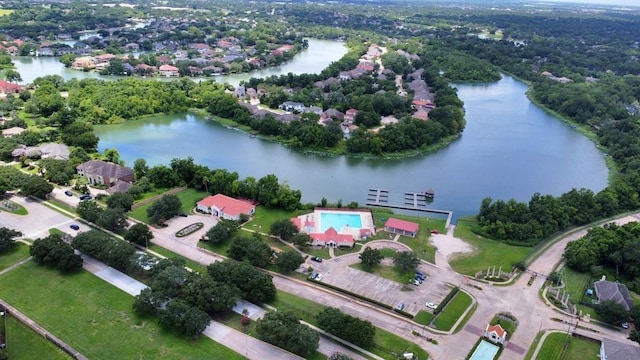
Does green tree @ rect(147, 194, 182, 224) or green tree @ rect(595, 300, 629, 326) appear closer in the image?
green tree @ rect(595, 300, 629, 326)

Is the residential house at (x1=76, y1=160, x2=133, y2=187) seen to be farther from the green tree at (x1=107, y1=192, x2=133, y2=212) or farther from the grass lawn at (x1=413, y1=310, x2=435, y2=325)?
the grass lawn at (x1=413, y1=310, x2=435, y2=325)

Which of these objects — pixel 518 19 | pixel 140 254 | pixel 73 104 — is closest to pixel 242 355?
pixel 140 254

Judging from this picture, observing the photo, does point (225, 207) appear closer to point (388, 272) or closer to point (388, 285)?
point (388, 272)

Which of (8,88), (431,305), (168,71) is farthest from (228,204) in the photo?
(168,71)

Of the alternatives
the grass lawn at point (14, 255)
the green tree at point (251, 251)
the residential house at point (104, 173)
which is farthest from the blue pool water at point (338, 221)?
the grass lawn at point (14, 255)

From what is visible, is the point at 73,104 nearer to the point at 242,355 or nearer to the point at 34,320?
the point at 34,320

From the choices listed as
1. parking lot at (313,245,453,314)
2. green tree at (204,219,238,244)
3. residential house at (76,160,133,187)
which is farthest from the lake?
parking lot at (313,245,453,314)
